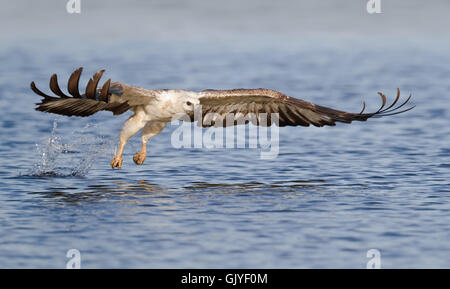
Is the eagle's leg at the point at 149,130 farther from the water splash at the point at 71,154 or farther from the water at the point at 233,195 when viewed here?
the water splash at the point at 71,154

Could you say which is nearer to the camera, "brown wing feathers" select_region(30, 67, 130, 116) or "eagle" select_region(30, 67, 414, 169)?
"brown wing feathers" select_region(30, 67, 130, 116)

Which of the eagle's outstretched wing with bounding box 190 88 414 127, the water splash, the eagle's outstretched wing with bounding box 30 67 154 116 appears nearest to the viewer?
the eagle's outstretched wing with bounding box 30 67 154 116

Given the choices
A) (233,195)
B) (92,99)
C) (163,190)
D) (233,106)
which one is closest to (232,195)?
(233,195)

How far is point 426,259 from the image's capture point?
996cm

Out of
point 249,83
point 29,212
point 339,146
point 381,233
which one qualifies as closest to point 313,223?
point 381,233

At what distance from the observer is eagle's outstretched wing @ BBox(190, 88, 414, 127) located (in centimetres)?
1315

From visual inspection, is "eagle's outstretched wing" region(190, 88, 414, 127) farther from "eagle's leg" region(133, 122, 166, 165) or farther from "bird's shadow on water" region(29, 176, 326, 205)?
"bird's shadow on water" region(29, 176, 326, 205)

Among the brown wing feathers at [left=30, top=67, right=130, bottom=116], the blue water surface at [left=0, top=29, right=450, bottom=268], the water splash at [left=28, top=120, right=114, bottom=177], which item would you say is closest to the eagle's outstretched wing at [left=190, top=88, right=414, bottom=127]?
the blue water surface at [left=0, top=29, right=450, bottom=268]

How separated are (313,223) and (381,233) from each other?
873mm

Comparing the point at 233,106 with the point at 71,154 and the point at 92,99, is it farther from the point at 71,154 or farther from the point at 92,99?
the point at 71,154

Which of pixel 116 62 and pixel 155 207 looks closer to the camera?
pixel 155 207

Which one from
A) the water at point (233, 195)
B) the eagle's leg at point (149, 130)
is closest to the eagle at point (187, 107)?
the eagle's leg at point (149, 130)

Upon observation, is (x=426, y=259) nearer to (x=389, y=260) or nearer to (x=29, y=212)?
(x=389, y=260)

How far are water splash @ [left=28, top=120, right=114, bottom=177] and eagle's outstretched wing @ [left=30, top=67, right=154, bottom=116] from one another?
75.5 inches
